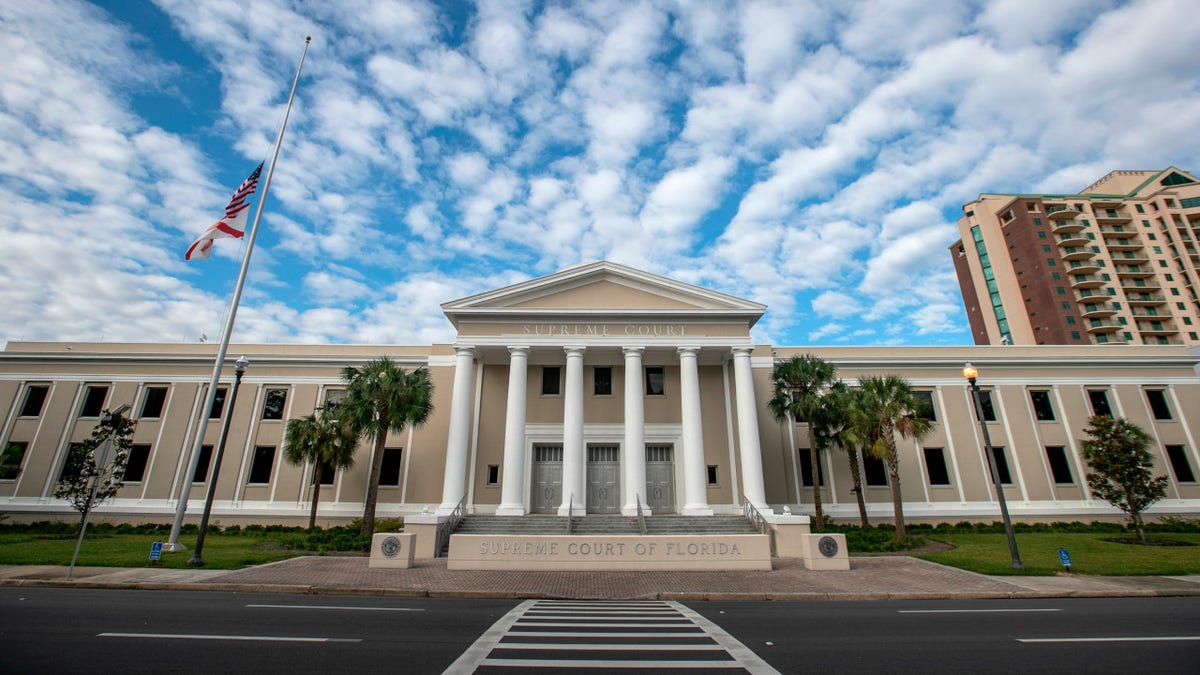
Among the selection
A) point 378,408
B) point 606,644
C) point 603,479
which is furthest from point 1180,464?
point 378,408

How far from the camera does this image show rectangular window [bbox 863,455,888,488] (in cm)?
2907

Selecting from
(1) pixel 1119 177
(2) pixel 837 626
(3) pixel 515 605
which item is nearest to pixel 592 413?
(3) pixel 515 605

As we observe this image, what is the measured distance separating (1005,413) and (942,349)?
4650 mm

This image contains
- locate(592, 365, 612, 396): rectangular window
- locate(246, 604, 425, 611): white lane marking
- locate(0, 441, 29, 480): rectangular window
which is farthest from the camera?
locate(592, 365, 612, 396): rectangular window

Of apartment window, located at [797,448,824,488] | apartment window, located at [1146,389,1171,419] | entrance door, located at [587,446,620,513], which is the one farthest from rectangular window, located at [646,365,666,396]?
apartment window, located at [1146,389,1171,419]

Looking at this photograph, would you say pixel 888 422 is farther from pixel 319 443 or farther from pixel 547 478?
pixel 319 443

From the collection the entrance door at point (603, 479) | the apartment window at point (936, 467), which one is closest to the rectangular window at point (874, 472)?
the apartment window at point (936, 467)

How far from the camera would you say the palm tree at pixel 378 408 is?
23.4 m

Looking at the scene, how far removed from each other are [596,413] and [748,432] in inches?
310

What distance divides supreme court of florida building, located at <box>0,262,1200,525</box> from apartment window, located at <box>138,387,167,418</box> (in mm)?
107

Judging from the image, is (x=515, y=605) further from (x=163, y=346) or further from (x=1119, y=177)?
(x=1119, y=177)

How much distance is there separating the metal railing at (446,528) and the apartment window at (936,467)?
80.1 ft

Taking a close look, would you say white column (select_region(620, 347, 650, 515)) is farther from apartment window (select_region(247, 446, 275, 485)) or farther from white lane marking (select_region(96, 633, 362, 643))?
apartment window (select_region(247, 446, 275, 485))

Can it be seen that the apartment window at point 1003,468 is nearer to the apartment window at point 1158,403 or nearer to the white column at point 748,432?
the apartment window at point 1158,403
